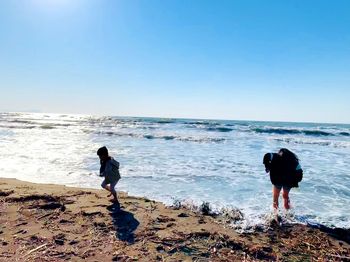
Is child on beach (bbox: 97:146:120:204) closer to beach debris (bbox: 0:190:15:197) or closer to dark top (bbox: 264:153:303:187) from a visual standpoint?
beach debris (bbox: 0:190:15:197)

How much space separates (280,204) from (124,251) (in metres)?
4.28

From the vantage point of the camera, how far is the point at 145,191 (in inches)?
323

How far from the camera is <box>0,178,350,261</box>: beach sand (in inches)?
165

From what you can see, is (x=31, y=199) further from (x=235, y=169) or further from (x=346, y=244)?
(x=235, y=169)

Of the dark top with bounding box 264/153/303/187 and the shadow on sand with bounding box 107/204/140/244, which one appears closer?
the shadow on sand with bounding box 107/204/140/244

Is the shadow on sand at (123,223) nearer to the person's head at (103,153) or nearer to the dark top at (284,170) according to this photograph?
the person's head at (103,153)

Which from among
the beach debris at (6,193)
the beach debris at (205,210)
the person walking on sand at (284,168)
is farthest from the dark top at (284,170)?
the beach debris at (6,193)

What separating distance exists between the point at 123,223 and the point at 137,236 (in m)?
0.56

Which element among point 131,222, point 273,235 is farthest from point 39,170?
point 273,235

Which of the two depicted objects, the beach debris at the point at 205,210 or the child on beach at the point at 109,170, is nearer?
the beach debris at the point at 205,210

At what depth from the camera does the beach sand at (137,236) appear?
13.8 feet

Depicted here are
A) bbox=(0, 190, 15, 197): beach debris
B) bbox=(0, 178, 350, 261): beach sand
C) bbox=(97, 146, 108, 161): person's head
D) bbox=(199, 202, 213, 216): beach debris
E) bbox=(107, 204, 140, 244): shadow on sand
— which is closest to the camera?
bbox=(0, 178, 350, 261): beach sand

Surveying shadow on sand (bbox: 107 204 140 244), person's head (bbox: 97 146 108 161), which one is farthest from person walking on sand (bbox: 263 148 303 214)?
person's head (bbox: 97 146 108 161)

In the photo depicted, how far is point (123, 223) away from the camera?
523cm
